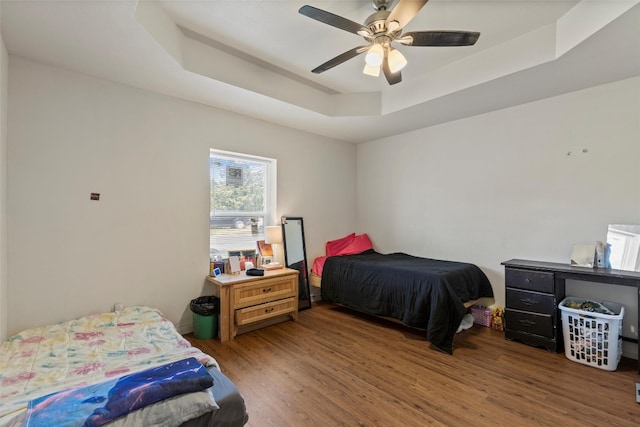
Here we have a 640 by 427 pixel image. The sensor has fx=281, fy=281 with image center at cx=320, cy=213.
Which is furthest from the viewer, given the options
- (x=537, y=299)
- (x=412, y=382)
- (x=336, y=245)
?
(x=336, y=245)

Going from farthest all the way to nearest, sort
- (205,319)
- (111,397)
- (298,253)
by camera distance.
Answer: (298,253)
(205,319)
(111,397)

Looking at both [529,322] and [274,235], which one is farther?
[274,235]

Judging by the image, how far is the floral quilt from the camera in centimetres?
148

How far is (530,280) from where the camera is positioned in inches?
109

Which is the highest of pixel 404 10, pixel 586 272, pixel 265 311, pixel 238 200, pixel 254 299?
pixel 404 10

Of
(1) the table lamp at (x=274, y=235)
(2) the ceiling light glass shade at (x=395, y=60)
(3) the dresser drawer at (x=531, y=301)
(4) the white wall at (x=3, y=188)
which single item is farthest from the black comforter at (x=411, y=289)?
(4) the white wall at (x=3, y=188)

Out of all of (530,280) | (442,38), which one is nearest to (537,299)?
(530,280)

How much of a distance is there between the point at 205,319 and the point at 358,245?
96.7 inches

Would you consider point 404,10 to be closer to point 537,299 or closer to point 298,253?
point 537,299

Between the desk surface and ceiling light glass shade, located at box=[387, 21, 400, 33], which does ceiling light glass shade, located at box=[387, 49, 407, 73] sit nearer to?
ceiling light glass shade, located at box=[387, 21, 400, 33]

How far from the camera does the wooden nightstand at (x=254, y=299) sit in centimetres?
290

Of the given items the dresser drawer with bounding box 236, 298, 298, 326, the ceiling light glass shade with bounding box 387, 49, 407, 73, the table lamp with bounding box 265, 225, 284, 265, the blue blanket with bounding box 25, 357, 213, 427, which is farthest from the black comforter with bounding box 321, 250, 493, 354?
the blue blanket with bounding box 25, 357, 213, 427

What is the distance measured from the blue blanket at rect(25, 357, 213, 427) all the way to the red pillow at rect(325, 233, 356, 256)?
3032 mm

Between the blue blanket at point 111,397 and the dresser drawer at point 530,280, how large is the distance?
2.91 m
